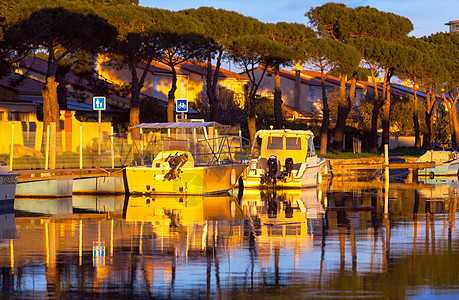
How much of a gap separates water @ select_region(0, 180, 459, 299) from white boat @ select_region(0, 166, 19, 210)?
638mm

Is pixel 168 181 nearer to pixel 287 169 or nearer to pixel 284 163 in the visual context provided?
pixel 287 169

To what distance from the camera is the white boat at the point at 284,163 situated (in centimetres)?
3089

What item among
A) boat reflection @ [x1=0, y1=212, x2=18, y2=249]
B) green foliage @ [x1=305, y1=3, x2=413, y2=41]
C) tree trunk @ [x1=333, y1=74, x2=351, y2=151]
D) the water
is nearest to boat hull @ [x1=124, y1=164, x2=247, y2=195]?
the water

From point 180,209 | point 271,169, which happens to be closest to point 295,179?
point 271,169

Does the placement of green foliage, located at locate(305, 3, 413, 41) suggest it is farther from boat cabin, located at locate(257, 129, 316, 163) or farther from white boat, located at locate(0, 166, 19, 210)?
white boat, located at locate(0, 166, 19, 210)

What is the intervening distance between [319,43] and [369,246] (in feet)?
143

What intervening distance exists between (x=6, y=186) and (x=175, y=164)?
5.75 m

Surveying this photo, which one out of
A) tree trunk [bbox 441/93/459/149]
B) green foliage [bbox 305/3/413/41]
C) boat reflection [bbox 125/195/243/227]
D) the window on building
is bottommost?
boat reflection [bbox 125/195/243/227]

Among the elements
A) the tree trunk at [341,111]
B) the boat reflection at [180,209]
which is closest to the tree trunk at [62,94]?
the tree trunk at [341,111]

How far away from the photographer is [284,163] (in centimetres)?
3316

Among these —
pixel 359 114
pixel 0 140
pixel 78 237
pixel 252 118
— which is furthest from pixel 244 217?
pixel 359 114

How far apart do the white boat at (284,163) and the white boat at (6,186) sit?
11.1 metres

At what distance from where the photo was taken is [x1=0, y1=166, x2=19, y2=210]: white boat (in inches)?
849

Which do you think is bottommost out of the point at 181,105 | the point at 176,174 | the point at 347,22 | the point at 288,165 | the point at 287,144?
the point at 176,174
